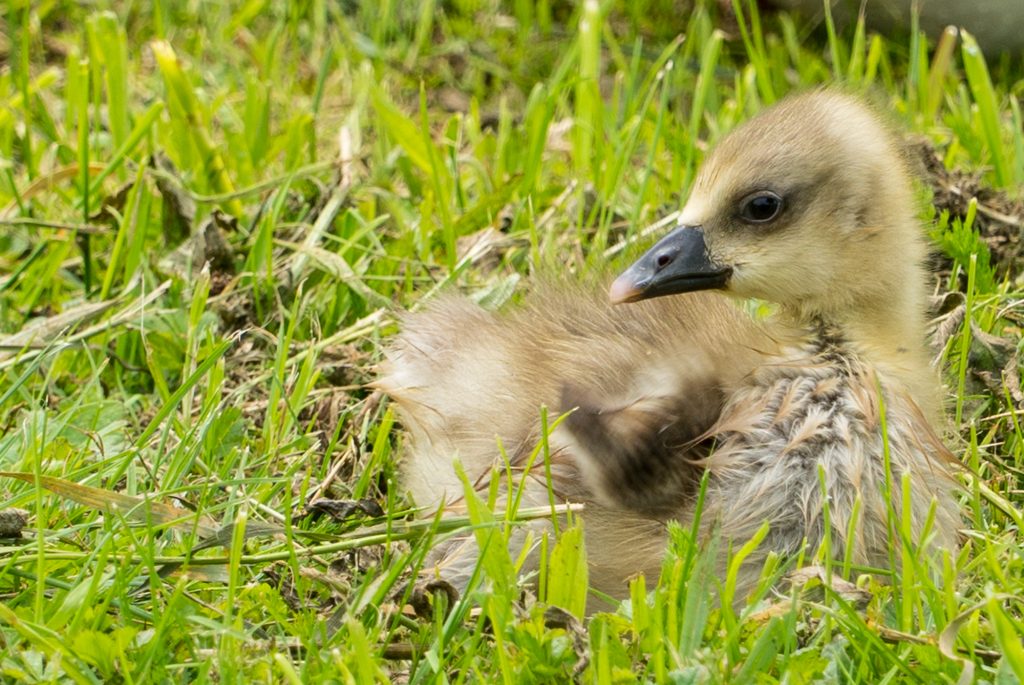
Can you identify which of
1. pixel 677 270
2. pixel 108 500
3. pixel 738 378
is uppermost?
pixel 677 270

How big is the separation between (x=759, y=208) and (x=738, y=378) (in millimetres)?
321

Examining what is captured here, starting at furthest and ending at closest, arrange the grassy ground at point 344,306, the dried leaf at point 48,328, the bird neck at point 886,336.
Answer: the dried leaf at point 48,328 < the bird neck at point 886,336 < the grassy ground at point 344,306

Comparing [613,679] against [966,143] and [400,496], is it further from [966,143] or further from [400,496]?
[966,143]

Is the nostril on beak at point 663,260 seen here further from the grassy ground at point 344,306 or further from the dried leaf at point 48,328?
the dried leaf at point 48,328

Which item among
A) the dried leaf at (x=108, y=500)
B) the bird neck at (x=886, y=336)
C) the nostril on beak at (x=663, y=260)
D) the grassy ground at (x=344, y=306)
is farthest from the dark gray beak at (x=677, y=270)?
the dried leaf at (x=108, y=500)

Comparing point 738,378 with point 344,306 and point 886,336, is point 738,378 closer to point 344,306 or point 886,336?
point 886,336

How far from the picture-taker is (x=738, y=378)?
225 cm

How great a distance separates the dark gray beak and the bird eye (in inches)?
3.2

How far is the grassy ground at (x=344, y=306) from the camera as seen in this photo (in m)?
1.86

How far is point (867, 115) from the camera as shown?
254cm

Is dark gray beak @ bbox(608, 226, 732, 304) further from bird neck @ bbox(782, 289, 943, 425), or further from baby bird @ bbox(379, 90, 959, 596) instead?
bird neck @ bbox(782, 289, 943, 425)

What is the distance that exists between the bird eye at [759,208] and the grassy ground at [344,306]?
0.44 metres

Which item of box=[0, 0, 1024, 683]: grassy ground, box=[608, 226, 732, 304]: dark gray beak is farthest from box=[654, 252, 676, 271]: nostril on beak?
box=[0, 0, 1024, 683]: grassy ground

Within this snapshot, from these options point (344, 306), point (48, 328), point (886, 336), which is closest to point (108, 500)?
point (48, 328)
